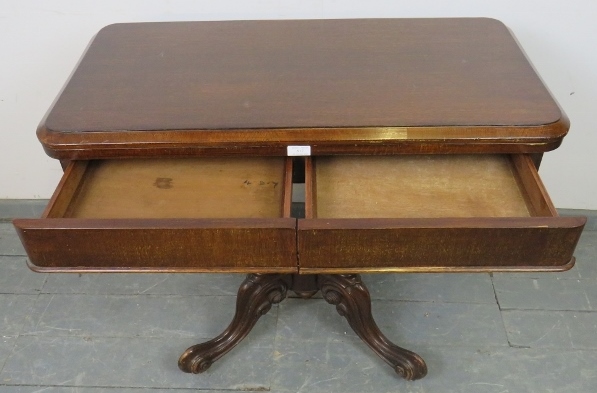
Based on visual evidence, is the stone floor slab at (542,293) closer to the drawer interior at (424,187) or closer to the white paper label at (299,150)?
the drawer interior at (424,187)

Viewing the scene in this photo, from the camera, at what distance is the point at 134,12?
1284 mm

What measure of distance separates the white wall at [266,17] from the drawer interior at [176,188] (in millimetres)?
456

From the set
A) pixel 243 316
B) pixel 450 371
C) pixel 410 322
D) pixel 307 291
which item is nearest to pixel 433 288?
pixel 410 322

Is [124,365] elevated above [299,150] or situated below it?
below

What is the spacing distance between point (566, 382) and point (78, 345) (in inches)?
44.2

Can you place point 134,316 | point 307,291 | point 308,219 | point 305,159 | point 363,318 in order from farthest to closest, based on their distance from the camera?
point 134,316 < point 307,291 < point 363,318 < point 305,159 < point 308,219

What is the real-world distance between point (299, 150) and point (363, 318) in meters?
0.49

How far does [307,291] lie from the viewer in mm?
1314

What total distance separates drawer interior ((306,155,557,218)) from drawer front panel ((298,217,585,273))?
62 mm

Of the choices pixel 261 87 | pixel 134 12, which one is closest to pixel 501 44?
pixel 261 87

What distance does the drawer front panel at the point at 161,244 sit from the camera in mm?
783

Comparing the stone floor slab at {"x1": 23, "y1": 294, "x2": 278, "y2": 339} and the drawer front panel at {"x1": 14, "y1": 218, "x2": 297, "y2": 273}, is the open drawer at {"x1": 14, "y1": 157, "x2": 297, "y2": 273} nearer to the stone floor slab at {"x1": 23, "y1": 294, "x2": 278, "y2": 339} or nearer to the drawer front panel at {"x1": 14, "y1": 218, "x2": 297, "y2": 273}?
the drawer front panel at {"x1": 14, "y1": 218, "x2": 297, "y2": 273}

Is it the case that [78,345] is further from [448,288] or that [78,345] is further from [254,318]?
[448,288]

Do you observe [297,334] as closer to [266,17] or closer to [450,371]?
[450,371]
